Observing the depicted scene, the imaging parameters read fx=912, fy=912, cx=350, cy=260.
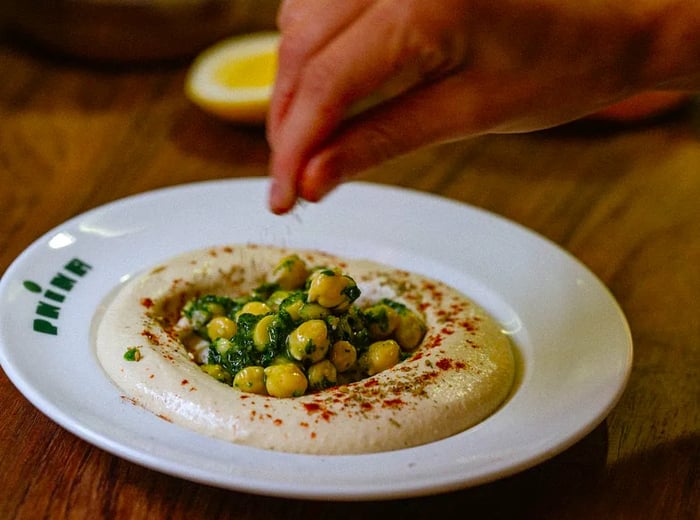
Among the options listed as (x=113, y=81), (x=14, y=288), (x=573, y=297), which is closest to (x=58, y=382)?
(x=14, y=288)

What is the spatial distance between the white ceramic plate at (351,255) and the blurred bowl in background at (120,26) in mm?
1372

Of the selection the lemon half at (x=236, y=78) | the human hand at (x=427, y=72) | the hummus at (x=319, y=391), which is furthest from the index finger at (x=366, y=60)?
the lemon half at (x=236, y=78)

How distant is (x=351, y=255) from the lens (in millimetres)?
2496

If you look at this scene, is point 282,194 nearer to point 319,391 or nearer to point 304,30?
point 304,30

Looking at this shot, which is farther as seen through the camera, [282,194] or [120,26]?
[120,26]

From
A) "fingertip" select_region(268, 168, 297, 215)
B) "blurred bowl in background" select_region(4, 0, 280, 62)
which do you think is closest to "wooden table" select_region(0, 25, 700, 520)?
"blurred bowl in background" select_region(4, 0, 280, 62)

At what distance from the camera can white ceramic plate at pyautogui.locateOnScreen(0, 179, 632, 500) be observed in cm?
155

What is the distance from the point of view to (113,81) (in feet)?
12.3

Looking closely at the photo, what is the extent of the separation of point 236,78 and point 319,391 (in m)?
2.01

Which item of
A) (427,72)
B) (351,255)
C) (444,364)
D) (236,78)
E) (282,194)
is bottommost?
(236,78)

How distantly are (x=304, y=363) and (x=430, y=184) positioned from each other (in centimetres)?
134

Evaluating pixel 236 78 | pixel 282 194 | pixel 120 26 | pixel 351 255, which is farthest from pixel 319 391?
pixel 120 26

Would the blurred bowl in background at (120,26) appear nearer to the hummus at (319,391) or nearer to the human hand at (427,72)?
the hummus at (319,391)

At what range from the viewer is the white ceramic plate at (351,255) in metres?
1.55
